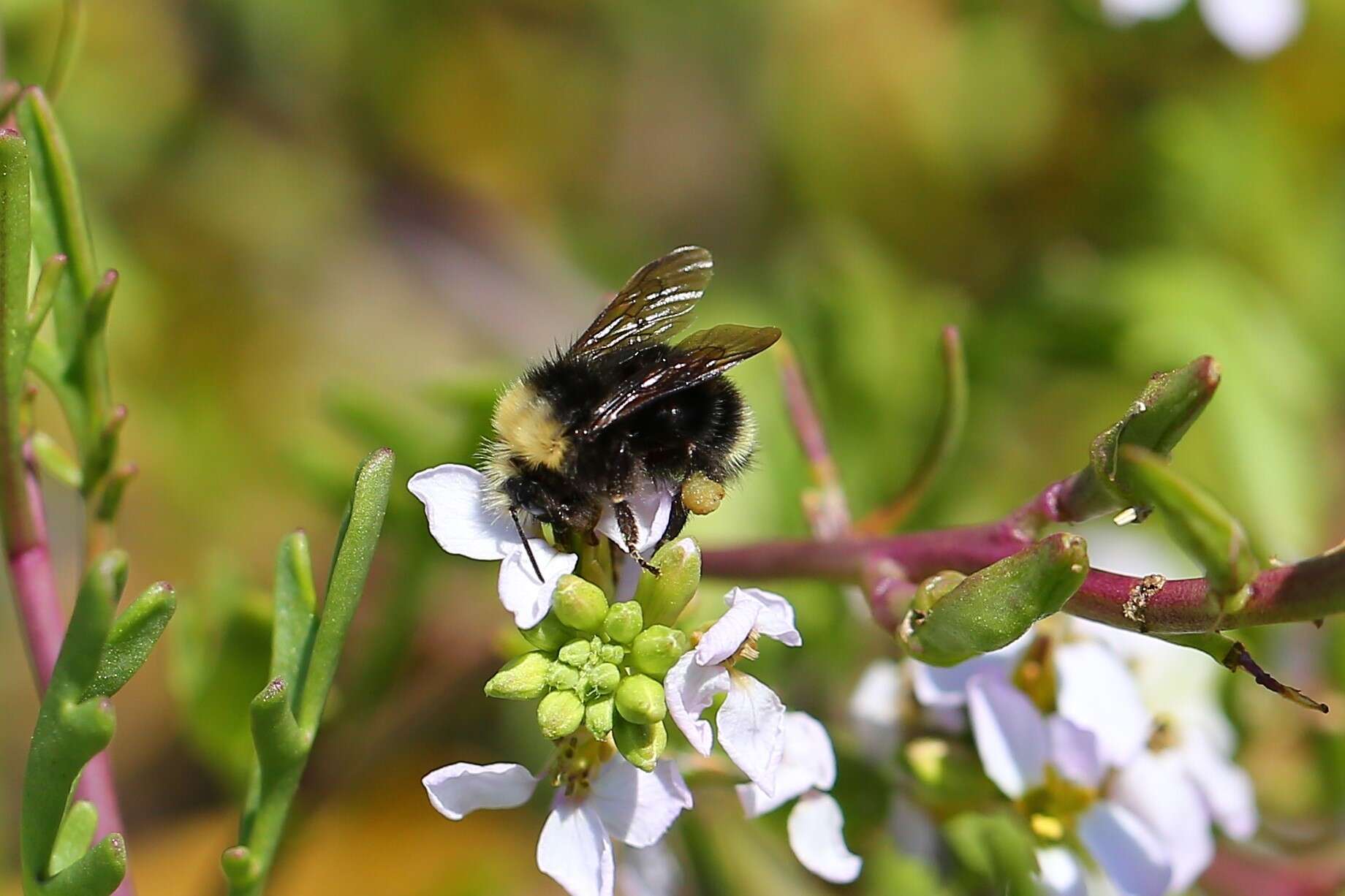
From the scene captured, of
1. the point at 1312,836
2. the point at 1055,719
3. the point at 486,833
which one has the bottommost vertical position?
the point at 486,833

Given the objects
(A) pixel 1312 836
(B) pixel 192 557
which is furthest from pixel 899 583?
(B) pixel 192 557

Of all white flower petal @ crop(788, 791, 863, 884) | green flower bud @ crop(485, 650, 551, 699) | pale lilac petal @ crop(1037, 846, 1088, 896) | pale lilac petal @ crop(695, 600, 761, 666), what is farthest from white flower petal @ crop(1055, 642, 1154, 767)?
green flower bud @ crop(485, 650, 551, 699)

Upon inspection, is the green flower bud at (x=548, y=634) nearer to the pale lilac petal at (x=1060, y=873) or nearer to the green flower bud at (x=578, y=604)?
the green flower bud at (x=578, y=604)

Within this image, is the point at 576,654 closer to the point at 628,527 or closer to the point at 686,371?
the point at 628,527

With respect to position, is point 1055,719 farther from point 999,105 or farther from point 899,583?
point 999,105

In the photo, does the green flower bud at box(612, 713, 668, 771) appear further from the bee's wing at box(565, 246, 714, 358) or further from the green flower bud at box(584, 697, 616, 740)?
the bee's wing at box(565, 246, 714, 358)

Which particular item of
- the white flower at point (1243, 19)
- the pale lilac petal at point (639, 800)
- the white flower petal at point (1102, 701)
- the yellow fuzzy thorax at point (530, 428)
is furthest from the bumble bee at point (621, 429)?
the white flower at point (1243, 19)

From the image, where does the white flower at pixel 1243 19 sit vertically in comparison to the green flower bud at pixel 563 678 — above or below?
above
